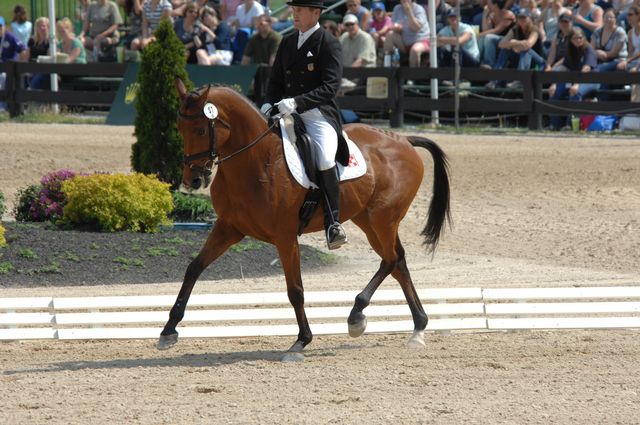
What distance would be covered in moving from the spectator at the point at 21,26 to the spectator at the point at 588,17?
463 inches

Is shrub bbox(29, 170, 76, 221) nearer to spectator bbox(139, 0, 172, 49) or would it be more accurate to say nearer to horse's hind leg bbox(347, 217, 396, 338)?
horse's hind leg bbox(347, 217, 396, 338)

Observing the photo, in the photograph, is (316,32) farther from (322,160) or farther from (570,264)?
(570,264)

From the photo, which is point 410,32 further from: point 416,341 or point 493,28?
point 416,341

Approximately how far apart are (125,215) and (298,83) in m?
4.53

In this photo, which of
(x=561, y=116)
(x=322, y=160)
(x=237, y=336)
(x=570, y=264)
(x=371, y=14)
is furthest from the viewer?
(x=371, y=14)

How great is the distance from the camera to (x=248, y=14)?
79.3 ft

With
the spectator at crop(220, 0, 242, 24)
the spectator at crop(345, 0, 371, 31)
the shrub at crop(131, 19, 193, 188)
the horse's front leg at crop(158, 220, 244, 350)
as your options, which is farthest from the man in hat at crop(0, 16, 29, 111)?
the horse's front leg at crop(158, 220, 244, 350)

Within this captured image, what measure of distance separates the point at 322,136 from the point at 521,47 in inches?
539

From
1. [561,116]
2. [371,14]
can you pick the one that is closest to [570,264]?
[561,116]

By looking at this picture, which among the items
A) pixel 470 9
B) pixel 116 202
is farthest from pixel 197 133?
pixel 470 9

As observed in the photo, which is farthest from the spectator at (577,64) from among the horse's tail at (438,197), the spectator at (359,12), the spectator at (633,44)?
the horse's tail at (438,197)

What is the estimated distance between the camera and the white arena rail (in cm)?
898

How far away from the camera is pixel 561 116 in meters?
21.5

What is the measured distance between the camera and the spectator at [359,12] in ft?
75.9
